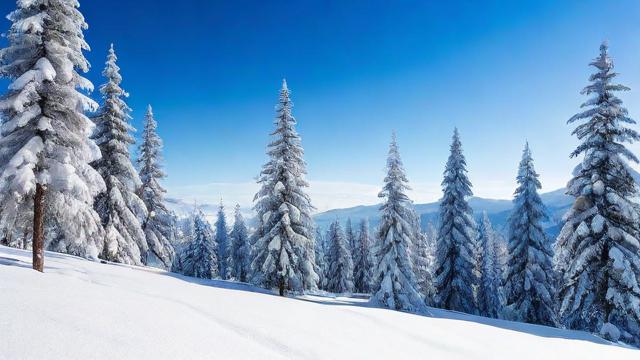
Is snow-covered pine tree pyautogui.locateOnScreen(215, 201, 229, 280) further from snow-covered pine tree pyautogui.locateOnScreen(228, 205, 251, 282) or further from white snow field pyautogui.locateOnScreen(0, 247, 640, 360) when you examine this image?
white snow field pyautogui.locateOnScreen(0, 247, 640, 360)

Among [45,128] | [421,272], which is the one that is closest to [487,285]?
[421,272]

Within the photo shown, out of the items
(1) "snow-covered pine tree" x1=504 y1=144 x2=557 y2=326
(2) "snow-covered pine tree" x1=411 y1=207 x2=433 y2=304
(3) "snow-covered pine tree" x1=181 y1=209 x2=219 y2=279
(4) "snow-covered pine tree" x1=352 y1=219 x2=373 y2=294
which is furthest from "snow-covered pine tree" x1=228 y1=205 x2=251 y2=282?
(1) "snow-covered pine tree" x1=504 y1=144 x2=557 y2=326

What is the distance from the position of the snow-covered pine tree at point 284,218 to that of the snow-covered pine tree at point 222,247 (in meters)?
43.6

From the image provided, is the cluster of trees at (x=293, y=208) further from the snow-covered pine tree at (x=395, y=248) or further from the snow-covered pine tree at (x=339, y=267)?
the snow-covered pine tree at (x=339, y=267)

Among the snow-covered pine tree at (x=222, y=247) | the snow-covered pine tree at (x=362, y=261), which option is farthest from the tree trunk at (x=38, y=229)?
the snow-covered pine tree at (x=222, y=247)

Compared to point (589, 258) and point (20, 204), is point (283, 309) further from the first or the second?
point (589, 258)

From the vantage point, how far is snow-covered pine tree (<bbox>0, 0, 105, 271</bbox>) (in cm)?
1271

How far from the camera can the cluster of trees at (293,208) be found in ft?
43.9

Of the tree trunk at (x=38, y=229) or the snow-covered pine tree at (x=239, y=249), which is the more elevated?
the tree trunk at (x=38, y=229)

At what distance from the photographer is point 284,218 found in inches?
993

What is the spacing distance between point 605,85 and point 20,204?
25.9 metres

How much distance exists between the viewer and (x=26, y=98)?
12516mm

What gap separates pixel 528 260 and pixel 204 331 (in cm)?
2675

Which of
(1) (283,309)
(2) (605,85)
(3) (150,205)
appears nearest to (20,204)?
(1) (283,309)
